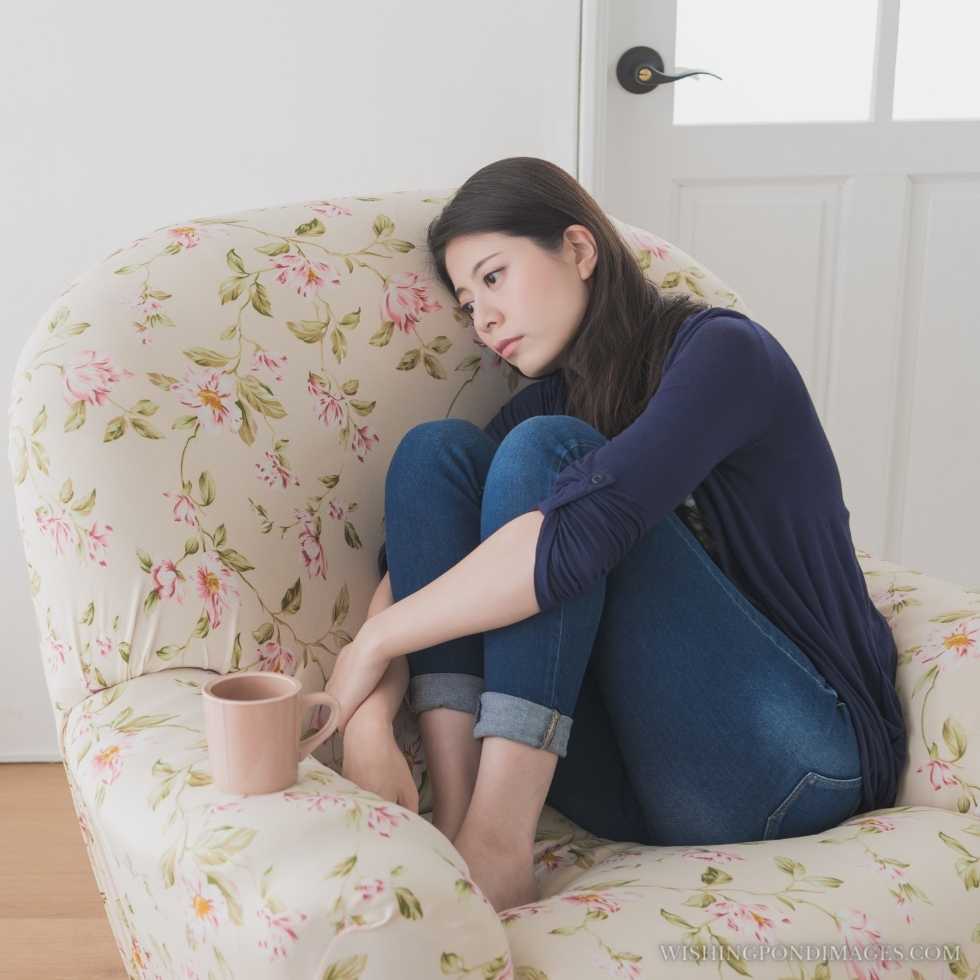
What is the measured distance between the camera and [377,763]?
3.28ft

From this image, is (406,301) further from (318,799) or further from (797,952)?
(797,952)

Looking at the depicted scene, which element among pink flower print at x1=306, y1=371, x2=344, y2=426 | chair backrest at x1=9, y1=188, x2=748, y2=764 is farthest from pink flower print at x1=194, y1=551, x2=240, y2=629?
pink flower print at x1=306, y1=371, x2=344, y2=426

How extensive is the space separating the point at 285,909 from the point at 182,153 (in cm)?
146

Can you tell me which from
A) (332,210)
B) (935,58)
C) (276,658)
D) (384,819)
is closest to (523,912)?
(384,819)

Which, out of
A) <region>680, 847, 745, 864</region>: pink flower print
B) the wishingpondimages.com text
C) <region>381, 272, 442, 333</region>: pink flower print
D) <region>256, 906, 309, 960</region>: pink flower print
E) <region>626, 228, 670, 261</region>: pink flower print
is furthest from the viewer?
<region>626, 228, 670, 261</region>: pink flower print

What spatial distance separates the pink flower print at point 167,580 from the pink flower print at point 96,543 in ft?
0.15

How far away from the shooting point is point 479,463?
1.11m

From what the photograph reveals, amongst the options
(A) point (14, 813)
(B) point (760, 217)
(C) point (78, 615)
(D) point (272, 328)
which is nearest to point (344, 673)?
(C) point (78, 615)

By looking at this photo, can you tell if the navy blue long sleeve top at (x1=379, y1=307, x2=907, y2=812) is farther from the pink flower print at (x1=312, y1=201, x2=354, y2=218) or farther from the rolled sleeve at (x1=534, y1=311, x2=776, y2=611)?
the pink flower print at (x1=312, y1=201, x2=354, y2=218)

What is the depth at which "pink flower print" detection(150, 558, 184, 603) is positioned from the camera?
3.30 ft

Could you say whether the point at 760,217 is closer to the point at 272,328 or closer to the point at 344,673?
the point at 272,328

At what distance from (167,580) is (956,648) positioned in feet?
2.52

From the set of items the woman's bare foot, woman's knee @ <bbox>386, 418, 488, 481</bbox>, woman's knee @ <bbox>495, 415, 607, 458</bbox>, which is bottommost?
the woman's bare foot

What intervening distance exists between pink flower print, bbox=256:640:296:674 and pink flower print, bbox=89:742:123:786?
208 millimetres
